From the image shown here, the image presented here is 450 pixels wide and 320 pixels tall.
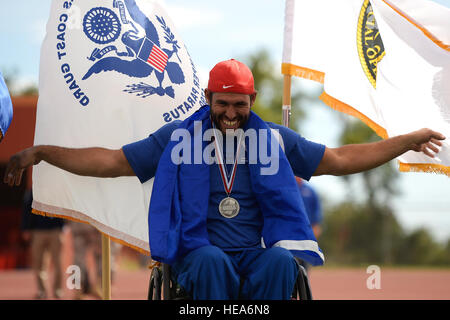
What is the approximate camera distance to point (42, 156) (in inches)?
148

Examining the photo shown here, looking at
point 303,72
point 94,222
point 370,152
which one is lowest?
point 94,222

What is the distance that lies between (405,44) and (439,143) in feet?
4.22

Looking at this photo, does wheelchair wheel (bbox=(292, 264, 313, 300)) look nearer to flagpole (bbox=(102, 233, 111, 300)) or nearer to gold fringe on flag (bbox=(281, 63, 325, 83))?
flagpole (bbox=(102, 233, 111, 300))

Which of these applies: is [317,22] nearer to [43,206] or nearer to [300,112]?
[43,206]

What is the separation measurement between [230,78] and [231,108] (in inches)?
6.7

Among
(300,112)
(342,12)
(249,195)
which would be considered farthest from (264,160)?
(300,112)

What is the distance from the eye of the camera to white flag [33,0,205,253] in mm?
4621

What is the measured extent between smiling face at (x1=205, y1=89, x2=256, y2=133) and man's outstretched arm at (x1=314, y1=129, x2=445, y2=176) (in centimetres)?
56

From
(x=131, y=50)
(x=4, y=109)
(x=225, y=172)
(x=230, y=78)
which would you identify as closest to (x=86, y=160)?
(x=4, y=109)

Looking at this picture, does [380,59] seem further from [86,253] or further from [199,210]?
[86,253]

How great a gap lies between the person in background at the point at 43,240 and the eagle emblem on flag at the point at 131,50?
18.1 feet

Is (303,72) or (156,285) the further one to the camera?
(303,72)

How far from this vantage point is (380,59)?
16.7 ft

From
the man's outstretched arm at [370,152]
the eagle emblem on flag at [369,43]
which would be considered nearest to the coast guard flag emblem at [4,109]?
the man's outstretched arm at [370,152]
